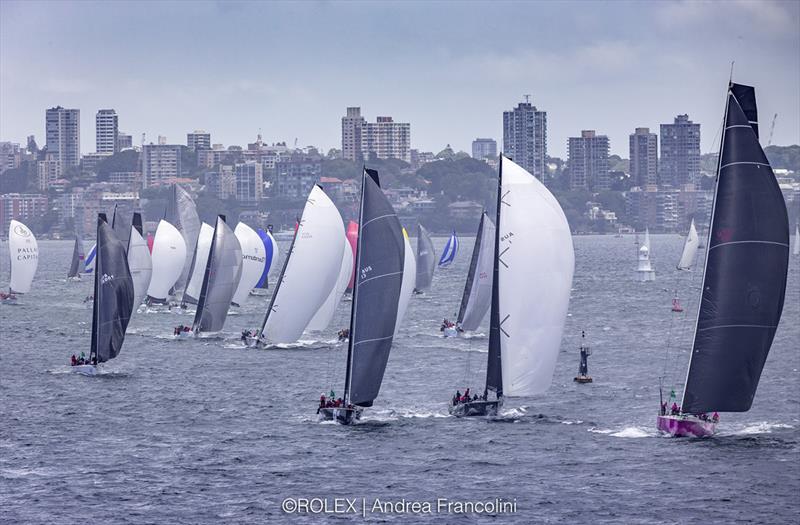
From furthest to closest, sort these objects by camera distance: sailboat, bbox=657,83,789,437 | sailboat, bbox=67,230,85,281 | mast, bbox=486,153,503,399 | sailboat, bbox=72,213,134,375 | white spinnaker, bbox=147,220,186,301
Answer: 1. sailboat, bbox=67,230,85,281
2. white spinnaker, bbox=147,220,186,301
3. sailboat, bbox=72,213,134,375
4. mast, bbox=486,153,503,399
5. sailboat, bbox=657,83,789,437

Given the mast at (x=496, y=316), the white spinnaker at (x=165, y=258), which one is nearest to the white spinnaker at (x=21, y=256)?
the white spinnaker at (x=165, y=258)

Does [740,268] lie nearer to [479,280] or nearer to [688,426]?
[688,426]

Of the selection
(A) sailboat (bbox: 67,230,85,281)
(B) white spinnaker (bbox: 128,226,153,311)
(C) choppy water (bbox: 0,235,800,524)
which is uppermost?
(B) white spinnaker (bbox: 128,226,153,311)

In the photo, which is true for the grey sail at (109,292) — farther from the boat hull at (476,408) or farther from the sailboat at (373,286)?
the boat hull at (476,408)

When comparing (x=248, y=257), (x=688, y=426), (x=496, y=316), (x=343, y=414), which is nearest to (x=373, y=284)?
(x=496, y=316)

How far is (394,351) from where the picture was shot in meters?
79.4

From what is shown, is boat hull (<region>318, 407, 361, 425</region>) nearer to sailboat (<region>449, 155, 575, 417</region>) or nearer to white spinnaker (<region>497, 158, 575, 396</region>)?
sailboat (<region>449, 155, 575, 417</region>)

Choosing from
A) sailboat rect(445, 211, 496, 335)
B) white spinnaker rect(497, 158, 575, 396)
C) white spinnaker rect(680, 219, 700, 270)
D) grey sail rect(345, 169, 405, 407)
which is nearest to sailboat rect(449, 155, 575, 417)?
white spinnaker rect(497, 158, 575, 396)

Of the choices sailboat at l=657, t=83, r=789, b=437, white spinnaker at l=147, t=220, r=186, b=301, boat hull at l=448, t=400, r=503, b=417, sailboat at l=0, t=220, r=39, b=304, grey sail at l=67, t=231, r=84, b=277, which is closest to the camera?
sailboat at l=657, t=83, r=789, b=437

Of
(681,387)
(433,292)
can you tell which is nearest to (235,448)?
(681,387)

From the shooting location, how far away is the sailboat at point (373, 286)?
51312 millimetres

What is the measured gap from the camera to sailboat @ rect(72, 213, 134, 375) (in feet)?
219

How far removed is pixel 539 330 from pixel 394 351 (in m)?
29.6

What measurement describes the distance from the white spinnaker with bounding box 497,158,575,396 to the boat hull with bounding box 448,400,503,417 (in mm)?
2566
